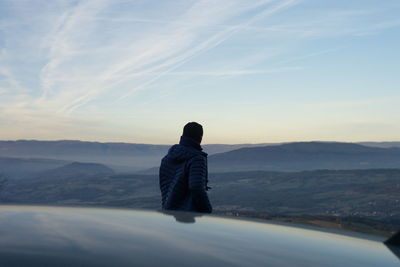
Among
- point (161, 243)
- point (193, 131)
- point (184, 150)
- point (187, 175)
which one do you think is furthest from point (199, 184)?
point (161, 243)

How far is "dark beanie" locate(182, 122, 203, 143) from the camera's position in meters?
5.90

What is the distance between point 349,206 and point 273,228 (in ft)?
393

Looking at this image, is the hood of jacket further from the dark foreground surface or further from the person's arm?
the dark foreground surface

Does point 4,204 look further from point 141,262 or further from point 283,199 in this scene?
point 283,199

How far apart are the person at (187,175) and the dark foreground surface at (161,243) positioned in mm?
2364

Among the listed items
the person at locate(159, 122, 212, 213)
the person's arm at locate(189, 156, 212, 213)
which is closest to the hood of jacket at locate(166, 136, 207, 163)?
the person at locate(159, 122, 212, 213)

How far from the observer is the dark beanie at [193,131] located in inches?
232

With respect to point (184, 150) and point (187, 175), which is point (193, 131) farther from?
point (187, 175)

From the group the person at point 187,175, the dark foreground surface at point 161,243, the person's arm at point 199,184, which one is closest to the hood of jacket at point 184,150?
the person at point 187,175

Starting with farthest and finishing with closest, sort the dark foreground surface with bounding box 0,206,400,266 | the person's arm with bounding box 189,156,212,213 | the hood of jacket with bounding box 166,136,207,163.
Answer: the hood of jacket with bounding box 166,136,207,163 → the person's arm with bounding box 189,156,212,213 → the dark foreground surface with bounding box 0,206,400,266

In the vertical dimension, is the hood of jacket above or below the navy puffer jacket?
above

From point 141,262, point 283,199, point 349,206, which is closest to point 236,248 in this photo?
point 141,262

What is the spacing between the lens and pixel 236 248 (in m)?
2.10

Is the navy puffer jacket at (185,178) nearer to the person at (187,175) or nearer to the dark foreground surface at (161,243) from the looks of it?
the person at (187,175)
